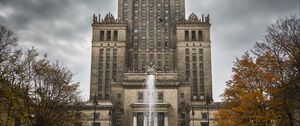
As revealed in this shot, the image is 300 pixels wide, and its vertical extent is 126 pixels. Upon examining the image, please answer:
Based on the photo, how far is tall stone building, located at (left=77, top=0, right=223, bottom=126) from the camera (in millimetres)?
99000

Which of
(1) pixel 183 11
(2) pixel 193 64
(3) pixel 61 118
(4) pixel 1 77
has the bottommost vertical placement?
(3) pixel 61 118

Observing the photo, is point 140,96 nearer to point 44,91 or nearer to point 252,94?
point 44,91

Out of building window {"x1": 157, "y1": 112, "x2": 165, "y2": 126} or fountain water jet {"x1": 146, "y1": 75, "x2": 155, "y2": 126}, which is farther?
building window {"x1": 157, "y1": 112, "x2": 165, "y2": 126}

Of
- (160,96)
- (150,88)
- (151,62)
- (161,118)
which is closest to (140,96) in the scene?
(150,88)

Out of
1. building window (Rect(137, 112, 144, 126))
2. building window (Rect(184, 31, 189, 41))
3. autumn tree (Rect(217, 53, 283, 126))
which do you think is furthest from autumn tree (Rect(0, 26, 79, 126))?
building window (Rect(184, 31, 189, 41))

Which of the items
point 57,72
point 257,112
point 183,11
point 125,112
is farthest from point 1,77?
Answer: point 183,11

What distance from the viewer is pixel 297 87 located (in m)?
36.4

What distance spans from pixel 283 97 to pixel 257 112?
295 centimetres

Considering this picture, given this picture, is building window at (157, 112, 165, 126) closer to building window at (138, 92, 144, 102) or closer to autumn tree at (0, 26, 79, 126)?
building window at (138, 92, 144, 102)

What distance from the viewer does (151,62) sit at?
12125 centimetres

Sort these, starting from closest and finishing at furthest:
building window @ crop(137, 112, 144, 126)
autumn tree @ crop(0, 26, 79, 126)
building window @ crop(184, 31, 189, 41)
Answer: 1. autumn tree @ crop(0, 26, 79, 126)
2. building window @ crop(137, 112, 144, 126)
3. building window @ crop(184, 31, 189, 41)

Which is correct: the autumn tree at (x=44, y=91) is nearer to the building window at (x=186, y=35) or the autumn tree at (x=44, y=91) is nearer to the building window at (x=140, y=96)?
the building window at (x=140, y=96)

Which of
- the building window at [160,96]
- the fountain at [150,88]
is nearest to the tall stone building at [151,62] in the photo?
the building window at [160,96]

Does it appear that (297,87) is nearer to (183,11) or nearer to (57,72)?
(57,72)
